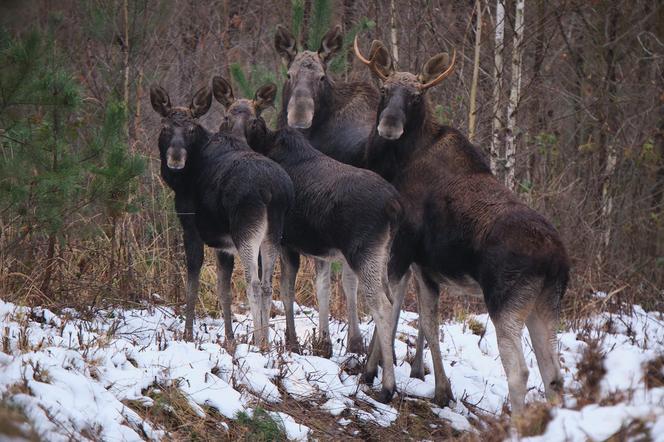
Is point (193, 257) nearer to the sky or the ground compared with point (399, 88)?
nearer to the ground

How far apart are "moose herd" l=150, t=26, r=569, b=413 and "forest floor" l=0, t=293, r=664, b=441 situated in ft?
1.17

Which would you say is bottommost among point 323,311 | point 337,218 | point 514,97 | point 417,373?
point 417,373

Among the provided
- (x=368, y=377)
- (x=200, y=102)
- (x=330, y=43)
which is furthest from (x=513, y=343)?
(x=330, y=43)

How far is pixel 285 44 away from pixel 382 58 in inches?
60.1

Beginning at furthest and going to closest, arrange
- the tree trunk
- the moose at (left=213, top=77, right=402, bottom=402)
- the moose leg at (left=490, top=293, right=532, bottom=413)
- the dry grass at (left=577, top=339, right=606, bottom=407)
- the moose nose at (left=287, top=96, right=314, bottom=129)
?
the tree trunk, the moose nose at (left=287, top=96, right=314, bottom=129), the moose at (left=213, top=77, right=402, bottom=402), the moose leg at (left=490, top=293, right=532, bottom=413), the dry grass at (left=577, top=339, right=606, bottom=407)

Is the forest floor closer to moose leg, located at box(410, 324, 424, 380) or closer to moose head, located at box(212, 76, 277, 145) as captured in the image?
moose leg, located at box(410, 324, 424, 380)

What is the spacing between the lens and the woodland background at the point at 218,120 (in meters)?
8.62

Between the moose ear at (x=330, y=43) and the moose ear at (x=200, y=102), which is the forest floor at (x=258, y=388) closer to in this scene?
the moose ear at (x=200, y=102)

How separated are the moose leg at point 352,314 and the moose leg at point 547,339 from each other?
195 centimetres

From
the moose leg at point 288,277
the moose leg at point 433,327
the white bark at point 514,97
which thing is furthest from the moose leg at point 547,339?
the white bark at point 514,97

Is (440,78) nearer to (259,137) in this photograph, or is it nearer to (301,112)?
(301,112)

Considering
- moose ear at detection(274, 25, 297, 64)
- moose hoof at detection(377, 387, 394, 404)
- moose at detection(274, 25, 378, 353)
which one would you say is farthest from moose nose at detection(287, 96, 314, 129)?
moose hoof at detection(377, 387, 394, 404)

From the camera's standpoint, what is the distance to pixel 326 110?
9719mm

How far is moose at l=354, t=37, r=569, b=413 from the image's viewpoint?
7.08 meters
